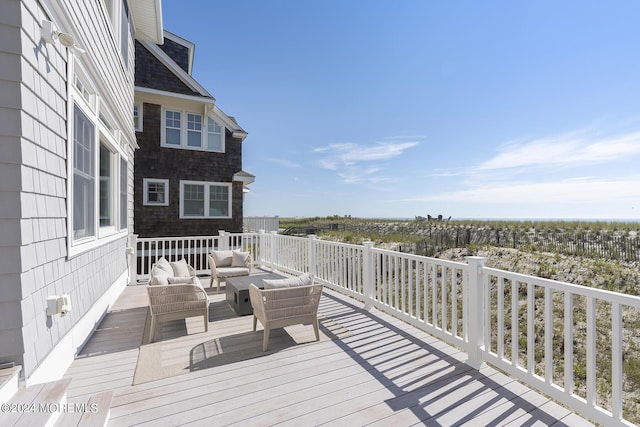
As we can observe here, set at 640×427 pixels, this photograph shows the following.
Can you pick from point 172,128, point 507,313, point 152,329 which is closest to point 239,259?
point 152,329

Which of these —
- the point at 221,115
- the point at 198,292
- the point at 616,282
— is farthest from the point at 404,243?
the point at 198,292

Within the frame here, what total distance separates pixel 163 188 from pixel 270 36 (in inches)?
268

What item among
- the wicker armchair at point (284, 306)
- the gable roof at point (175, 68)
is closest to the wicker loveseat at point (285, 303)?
the wicker armchair at point (284, 306)

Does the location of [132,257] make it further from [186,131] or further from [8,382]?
[186,131]

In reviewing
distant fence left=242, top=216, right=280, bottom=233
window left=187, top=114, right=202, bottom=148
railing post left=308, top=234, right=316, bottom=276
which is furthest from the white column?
→ distant fence left=242, top=216, right=280, bottom=233

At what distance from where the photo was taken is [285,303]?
11.0 ft

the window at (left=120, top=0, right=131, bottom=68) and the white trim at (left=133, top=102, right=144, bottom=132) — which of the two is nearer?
the window at (left=120, top=0, right=131, bottom=68)

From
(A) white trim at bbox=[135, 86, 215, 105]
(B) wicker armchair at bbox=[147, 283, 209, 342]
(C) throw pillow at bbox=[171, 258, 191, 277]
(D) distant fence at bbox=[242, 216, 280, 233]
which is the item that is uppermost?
(A) white trim at bbox=[135, 86, 215, 105]

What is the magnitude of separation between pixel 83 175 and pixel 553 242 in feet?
61.5

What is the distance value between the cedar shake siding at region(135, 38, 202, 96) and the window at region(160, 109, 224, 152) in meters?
0.82

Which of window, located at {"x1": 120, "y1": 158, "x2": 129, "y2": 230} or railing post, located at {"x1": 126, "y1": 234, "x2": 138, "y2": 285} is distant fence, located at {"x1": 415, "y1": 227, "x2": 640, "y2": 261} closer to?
railing post, located at {"x1": 126, "y1": 234, "x2": 138, "y2": 285}

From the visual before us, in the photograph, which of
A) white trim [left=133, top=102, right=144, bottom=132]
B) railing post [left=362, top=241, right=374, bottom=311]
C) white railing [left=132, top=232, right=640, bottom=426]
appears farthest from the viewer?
white trim [left=133, top=102, right=144, bottom=132]

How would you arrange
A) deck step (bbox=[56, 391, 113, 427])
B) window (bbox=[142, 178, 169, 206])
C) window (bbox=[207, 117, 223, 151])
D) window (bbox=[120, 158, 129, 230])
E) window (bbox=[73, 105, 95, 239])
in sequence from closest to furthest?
deck step (bbox=[56, 391, 113, 427]) < window (bbox=[73, 105, 95, 239]) < window (bbox=[120, 158, 129, 230]) < window (bbox=[142, 178, 169, 206]) < window (bbox=[207, 117, 223, 151])

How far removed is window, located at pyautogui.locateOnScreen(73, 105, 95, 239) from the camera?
298 centimetres
